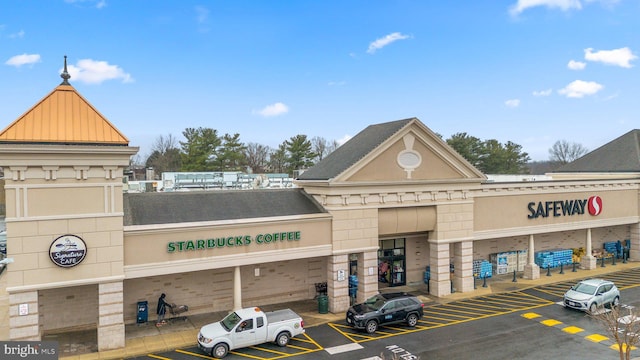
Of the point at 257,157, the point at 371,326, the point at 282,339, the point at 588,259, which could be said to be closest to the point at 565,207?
the point at 588,259

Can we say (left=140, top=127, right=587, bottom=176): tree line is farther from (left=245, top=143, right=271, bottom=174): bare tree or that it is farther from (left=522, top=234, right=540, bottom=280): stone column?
(left=522, top=234, right=540, bottom=280): stone column

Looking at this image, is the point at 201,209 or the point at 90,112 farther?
the point at 201,209

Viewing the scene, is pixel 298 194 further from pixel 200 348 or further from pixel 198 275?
pixel 200 348

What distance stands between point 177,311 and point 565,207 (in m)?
29.7

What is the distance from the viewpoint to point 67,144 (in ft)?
65.3

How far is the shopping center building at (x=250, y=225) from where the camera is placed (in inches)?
771

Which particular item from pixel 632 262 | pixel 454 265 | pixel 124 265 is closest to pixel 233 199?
pixel 124 265

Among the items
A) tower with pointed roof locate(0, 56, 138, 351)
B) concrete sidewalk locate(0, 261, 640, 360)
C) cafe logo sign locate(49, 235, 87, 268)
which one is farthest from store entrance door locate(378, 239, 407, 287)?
cafe logo sign locate(49, 235, 87, 268)

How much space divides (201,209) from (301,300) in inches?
355

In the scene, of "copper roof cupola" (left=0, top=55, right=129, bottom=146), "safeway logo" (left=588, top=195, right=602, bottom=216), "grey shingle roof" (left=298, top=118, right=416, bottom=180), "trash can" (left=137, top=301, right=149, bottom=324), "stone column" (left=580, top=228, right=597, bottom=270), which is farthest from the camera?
"safeway logo" (left=588, top=195, right=602, bottom=216)

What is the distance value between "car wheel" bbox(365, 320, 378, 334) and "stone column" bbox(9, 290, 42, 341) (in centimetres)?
1514

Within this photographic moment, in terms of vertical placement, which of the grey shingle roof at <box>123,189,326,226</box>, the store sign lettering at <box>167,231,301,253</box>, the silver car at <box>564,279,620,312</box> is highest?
the grey shingle roof at <box>123,189,326,226</box>

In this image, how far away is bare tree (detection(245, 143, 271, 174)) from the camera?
10894cm

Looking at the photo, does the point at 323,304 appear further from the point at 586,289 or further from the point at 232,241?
the point at 586,289
